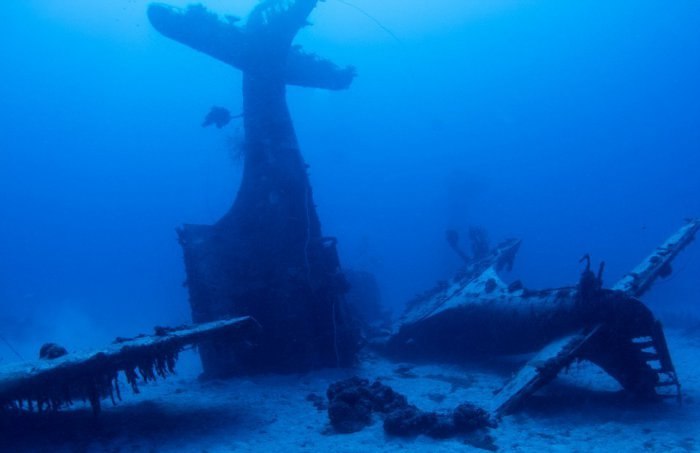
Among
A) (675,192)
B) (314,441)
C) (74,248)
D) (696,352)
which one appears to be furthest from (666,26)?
(74,248)

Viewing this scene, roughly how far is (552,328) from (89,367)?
29.9ft

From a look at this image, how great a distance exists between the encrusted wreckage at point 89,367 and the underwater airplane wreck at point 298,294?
66 cm

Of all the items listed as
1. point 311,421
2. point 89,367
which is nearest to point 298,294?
point 311,421

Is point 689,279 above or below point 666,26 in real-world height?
below

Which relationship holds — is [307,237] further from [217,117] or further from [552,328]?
[552,328]

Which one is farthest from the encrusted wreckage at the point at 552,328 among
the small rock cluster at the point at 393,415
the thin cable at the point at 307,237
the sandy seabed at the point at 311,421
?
the thin cable at the point at 307,237

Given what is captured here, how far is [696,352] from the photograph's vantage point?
1586 cm

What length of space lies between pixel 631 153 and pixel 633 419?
8217 inches

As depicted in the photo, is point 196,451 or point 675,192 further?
point 675,192

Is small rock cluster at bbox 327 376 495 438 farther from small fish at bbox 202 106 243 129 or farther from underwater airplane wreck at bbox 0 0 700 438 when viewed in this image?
small fish at bbox 202 106 243 129

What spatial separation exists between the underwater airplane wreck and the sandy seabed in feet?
2.44

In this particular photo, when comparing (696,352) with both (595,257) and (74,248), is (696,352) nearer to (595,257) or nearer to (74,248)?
(595,257)

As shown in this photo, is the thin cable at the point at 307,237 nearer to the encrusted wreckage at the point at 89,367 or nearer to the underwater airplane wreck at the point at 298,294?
the underwater airplane wreck at the point at 298,294

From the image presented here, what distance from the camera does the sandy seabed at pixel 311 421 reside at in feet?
21.8
